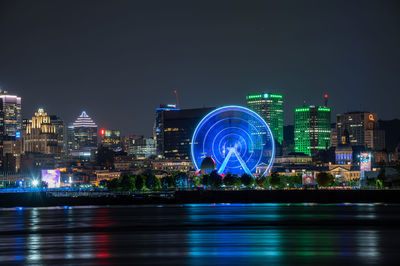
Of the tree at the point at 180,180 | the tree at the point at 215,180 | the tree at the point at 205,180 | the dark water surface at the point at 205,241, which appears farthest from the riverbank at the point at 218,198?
the dark water surface at the point at 205,241

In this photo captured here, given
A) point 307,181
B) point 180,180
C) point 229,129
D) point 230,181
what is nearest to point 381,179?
point 307,181

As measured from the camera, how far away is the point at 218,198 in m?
155

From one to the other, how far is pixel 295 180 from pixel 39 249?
141423mm

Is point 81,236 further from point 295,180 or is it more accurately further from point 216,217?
point 295,180

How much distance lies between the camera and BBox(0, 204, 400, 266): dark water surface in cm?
4962

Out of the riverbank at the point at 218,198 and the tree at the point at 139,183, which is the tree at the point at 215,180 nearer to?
the riverbank at the point at 218,198

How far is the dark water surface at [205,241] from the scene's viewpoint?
1954 inches

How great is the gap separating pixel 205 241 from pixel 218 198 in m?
93.6

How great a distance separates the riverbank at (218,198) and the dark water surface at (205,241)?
60.3 meters

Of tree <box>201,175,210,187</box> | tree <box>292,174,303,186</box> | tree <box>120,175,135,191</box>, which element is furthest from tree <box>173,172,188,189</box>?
tree <box>292,174,303,186</box>

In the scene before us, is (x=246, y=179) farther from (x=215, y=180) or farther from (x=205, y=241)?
(x=205, y=241)

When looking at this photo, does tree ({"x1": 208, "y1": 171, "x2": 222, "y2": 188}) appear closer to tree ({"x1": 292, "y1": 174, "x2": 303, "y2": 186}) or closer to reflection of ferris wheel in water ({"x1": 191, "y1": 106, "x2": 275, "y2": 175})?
reflection of ferris wheel in water ({"x1": 191, "y1": 106, "x2": 275, "y2": 175})

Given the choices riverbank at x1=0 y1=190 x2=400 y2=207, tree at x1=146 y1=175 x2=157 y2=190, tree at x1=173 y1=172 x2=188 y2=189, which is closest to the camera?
riverbank at x1=0 y1=190 x2=400 y2=207

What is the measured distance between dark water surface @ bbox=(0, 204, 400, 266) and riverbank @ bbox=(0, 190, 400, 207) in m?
60.3
